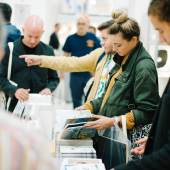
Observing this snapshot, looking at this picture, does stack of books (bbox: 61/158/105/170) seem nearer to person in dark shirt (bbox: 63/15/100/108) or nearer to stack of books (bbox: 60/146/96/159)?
stack of books (bbox: 60/146/96/159)

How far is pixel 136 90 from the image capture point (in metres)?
2.36

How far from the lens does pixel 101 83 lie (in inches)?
114

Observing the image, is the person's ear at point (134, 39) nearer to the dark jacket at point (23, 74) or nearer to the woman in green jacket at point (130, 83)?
the woman in green jacket at point (130, 83)

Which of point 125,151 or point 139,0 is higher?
point 139,0

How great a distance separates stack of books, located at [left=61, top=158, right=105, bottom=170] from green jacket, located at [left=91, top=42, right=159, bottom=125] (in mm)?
446

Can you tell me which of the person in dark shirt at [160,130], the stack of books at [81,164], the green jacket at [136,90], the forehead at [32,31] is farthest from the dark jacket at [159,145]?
the forehead at [32,31]

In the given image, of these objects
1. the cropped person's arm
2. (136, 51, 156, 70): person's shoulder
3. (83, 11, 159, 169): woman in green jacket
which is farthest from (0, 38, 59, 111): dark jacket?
(136, 51, 156, 70): person's shoulder

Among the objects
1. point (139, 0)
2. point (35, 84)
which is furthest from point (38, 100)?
point (139, 0)

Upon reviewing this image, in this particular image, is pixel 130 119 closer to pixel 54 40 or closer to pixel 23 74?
pixel 23 74

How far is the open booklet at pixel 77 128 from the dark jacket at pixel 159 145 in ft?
2.29

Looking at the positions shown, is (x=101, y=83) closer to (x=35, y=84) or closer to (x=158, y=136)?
(x=35, y=84)

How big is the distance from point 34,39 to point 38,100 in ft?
2.75

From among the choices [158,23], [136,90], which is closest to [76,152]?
[136,90]

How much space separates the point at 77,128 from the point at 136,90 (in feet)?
1.46
